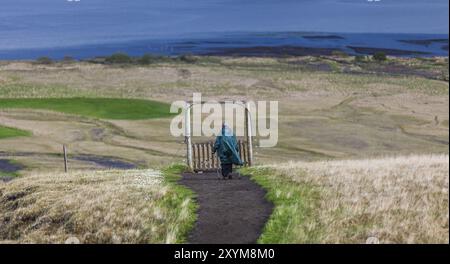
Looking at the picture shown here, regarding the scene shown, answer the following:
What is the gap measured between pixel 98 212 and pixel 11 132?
41058 millimetres

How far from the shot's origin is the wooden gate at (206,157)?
23.2 m

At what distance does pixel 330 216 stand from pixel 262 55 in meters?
144

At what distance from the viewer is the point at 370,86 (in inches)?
3661

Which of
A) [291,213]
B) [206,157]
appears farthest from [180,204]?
[206,157]

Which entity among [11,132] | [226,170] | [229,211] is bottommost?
[11,132]

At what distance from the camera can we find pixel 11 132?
172 ft

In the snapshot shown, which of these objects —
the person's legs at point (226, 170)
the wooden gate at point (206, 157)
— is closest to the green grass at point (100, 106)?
the wooden gate at point (206, 157)

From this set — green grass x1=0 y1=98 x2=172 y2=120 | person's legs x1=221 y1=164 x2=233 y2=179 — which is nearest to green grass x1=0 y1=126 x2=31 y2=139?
green grass x1=0 y1=98 x2=172 y2=120

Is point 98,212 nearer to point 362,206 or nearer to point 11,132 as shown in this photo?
point 362,206

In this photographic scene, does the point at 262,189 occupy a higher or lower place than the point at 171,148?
higher

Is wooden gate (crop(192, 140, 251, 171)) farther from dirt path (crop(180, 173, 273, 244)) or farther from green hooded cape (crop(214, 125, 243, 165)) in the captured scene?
dirt path (crop(180, 173, 273, 244))

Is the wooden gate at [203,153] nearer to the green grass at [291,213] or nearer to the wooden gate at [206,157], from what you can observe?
the wooden gate at [206,157]
